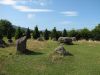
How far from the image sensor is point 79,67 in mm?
20625

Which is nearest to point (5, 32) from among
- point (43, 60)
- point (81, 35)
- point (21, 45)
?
point (81, 35)

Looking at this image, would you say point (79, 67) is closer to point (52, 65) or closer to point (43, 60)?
point (52, 65)

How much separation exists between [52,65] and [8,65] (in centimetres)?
390

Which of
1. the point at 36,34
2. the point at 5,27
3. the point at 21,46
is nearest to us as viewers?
the point at 21,46

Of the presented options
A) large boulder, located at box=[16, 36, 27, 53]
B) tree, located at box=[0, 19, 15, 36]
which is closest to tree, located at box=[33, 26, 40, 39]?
tree, located at box=[0, 19, 15, 36]

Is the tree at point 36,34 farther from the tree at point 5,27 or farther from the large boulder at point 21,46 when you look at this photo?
the large boulder at point 21,46

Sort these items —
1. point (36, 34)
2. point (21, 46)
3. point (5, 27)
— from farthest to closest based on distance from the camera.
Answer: point (5, 27) → point (36, 34) → point (21, 46)

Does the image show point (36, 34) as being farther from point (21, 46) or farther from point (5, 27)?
point (21, 46)

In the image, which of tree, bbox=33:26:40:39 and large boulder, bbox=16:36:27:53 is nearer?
large boulder, bbox=16:36:27:53

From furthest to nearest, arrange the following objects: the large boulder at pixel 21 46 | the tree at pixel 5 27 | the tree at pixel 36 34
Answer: the tree at pixel 5 27, the tree at pixel 36 34, the large boulder at pixel 21 46

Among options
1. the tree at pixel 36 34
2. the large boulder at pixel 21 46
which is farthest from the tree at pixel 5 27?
the large boulder at pixel 21 46

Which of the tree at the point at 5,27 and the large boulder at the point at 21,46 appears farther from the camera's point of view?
the tree at the point at 5,27

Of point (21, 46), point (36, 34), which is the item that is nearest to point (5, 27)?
point (36, 34)

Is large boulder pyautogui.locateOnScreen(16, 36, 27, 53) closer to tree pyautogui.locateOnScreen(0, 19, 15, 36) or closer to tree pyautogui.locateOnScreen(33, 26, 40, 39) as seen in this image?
tree pyautogui.locateOnScreen(33, 26, 40, 39)
